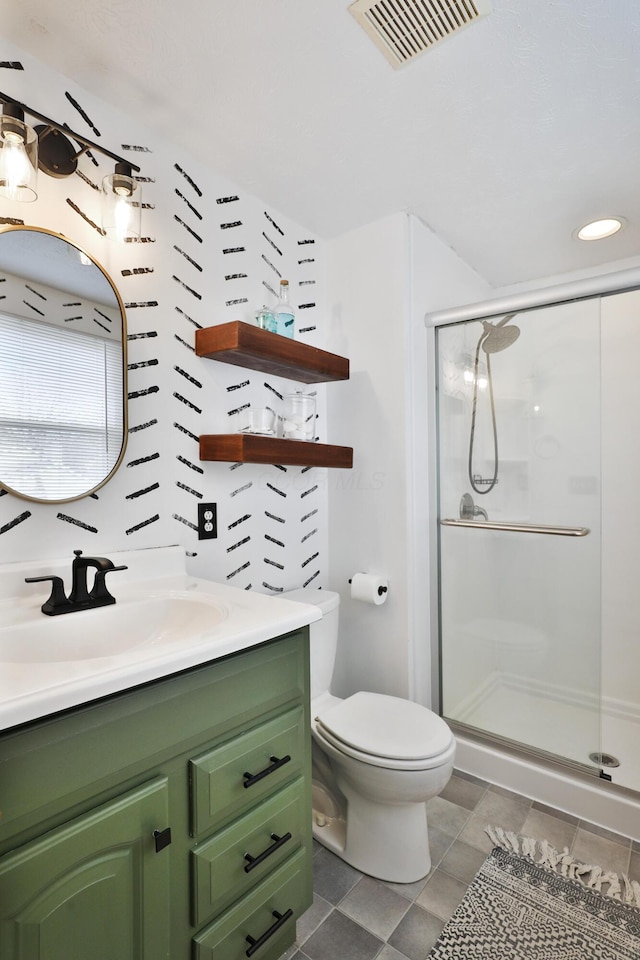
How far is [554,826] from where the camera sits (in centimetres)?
175

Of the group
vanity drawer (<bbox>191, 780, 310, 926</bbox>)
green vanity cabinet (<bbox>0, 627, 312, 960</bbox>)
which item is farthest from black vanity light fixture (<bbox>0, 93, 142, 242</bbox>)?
vanity drawer (<bbox>191, 780, 310, 926</bbox>)

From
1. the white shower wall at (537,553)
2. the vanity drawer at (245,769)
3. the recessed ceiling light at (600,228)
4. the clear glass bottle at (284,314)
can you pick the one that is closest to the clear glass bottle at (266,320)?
the clear glass bottle at (284,314)

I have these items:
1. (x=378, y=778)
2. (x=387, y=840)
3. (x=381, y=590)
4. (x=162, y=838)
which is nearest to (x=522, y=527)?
(x=381, y=590)

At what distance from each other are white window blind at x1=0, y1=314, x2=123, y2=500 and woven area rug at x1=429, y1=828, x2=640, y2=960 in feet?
5.11

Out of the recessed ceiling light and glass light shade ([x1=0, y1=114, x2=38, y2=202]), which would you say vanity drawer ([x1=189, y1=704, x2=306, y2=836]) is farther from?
the recessed ceiling light

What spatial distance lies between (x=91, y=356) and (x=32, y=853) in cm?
112

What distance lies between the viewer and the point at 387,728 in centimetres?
158

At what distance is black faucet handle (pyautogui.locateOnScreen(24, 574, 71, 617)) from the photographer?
1.17 meters

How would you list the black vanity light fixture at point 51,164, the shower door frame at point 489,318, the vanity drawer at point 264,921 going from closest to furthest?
1. the vanity drawer at point 264,921
2. the black vanity light fixture at point 51,164
3. the shower door frame at point 489,318

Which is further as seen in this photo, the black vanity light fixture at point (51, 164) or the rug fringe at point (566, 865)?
the rug fringe at point (566, 865)

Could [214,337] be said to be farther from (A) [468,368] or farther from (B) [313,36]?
(A) [468,368]

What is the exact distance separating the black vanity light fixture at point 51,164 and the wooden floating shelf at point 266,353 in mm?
365

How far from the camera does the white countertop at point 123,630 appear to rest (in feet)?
2.61

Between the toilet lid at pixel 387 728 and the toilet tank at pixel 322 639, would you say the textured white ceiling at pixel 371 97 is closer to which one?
the toilet tank at pixel 322 639
